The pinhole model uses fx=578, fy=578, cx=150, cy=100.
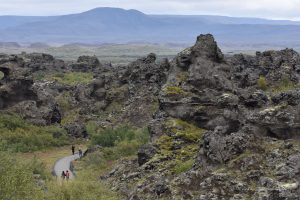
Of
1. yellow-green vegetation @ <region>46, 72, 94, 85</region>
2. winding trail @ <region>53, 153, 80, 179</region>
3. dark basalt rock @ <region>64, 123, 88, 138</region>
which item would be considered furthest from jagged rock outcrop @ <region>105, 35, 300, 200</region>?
yellow-green vegetation @ <region>46, 72, 94, 85</region>

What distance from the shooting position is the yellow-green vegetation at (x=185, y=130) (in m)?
47.6

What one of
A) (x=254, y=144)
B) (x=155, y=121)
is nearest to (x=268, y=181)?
(x=254, y=144)

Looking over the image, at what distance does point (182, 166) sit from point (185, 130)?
8937 millimetres

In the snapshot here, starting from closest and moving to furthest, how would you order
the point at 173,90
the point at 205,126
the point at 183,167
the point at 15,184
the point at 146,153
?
the point at 15,184 < the point at 183,167 < the point at 146,153 < the point at 205,126 < the point at 173,90

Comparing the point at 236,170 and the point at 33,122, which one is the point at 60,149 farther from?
the point at 236,170

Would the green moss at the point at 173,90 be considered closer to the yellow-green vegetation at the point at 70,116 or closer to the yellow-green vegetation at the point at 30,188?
the yellow-green vegetation at the point at 30,188

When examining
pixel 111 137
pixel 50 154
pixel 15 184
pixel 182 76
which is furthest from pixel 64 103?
pixel 15 184

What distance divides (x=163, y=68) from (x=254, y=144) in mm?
71766

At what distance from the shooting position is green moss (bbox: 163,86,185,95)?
5456 cm

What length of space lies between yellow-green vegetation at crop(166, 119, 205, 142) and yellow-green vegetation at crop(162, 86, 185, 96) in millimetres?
4099

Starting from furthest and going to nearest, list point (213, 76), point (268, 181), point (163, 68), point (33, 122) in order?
1. point (163, 68)
2. point (33, 122)
3. point (213, 76)
4. point (268, 181)

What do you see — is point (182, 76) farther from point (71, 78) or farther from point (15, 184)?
Result: point (71, 78)

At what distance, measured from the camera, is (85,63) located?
187625mm

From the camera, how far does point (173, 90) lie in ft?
181
